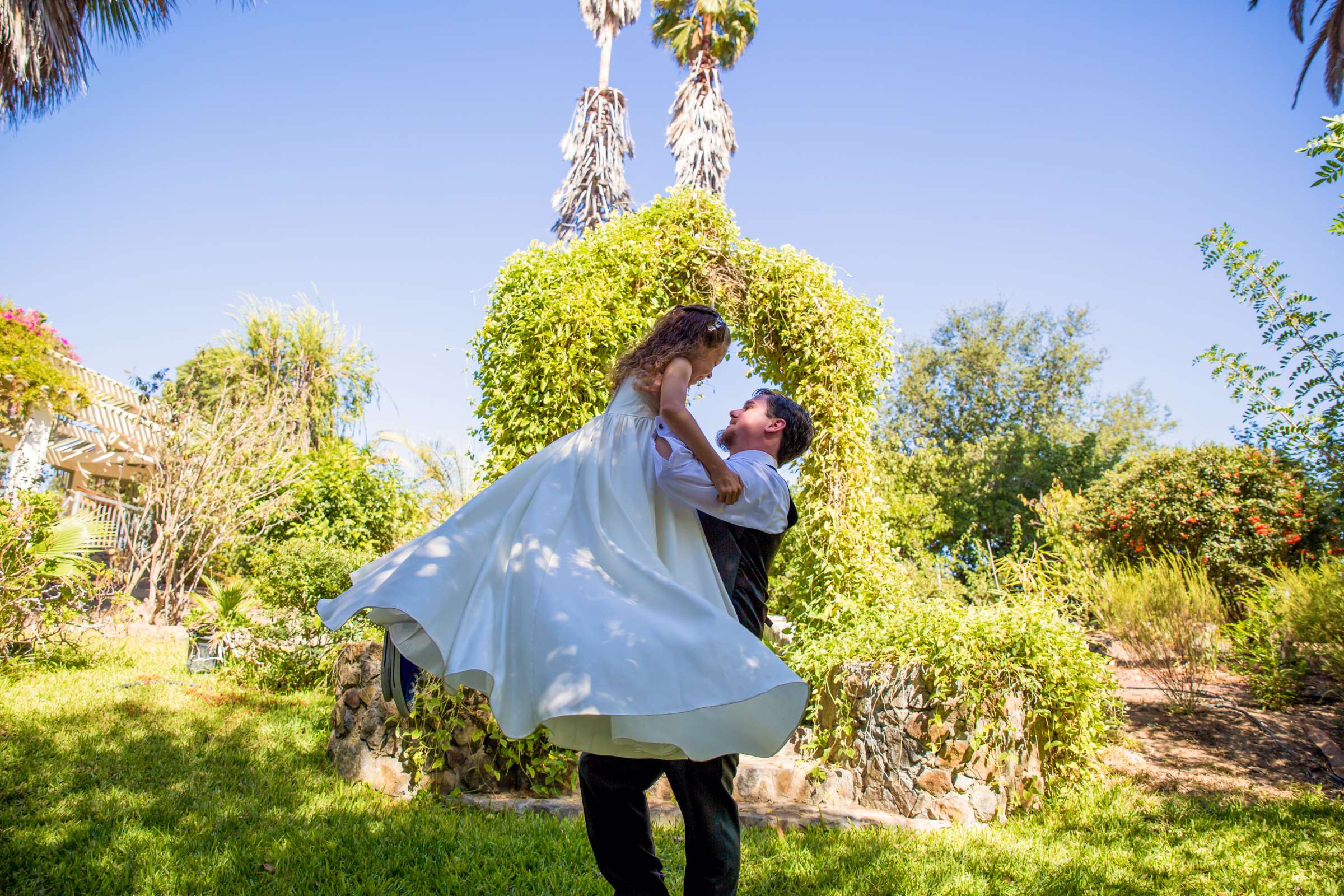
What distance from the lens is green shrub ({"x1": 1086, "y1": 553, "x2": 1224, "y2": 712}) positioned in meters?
6.49

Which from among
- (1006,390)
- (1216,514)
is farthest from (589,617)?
(1006,390)

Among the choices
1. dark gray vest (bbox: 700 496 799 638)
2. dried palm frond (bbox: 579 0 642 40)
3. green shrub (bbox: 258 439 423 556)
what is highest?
dried palm frond (bbox: 579 0 642 40)

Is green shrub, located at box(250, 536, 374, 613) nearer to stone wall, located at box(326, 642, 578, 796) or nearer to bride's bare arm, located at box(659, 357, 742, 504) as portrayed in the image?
stone wall, located at box(326, 642, 578, 796)

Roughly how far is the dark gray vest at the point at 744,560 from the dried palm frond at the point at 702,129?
14.1 meters

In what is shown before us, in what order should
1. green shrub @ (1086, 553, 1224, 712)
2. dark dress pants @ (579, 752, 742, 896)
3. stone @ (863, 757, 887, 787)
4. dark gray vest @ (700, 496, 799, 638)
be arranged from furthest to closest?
green shrub @ (1086, 553, 1224, 712) → stone @ (863, 757, 887, 787) → dark gray vest @ (700, 496, 799, 638) → dark dress pants @ (579, 752, 742, 896)

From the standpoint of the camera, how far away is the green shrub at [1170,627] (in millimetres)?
6488

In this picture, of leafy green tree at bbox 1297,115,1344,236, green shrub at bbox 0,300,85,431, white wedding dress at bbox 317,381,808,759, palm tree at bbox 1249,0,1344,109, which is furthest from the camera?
green shrub at bbox 0,300,85,431

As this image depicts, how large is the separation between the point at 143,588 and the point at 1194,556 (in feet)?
56.8

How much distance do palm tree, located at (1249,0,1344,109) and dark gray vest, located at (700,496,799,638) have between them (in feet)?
36.7

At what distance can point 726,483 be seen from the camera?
216 centimetres

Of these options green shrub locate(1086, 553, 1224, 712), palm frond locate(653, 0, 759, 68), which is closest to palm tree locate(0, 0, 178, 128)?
green shrub locate(1086, 553, 1224, 712)

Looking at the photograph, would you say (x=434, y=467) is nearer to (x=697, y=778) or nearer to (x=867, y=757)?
(x=867, y=757)

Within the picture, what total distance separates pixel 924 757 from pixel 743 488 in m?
3.24

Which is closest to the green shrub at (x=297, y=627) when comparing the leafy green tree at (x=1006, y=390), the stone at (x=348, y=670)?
the stone at (x=348, y=670)
